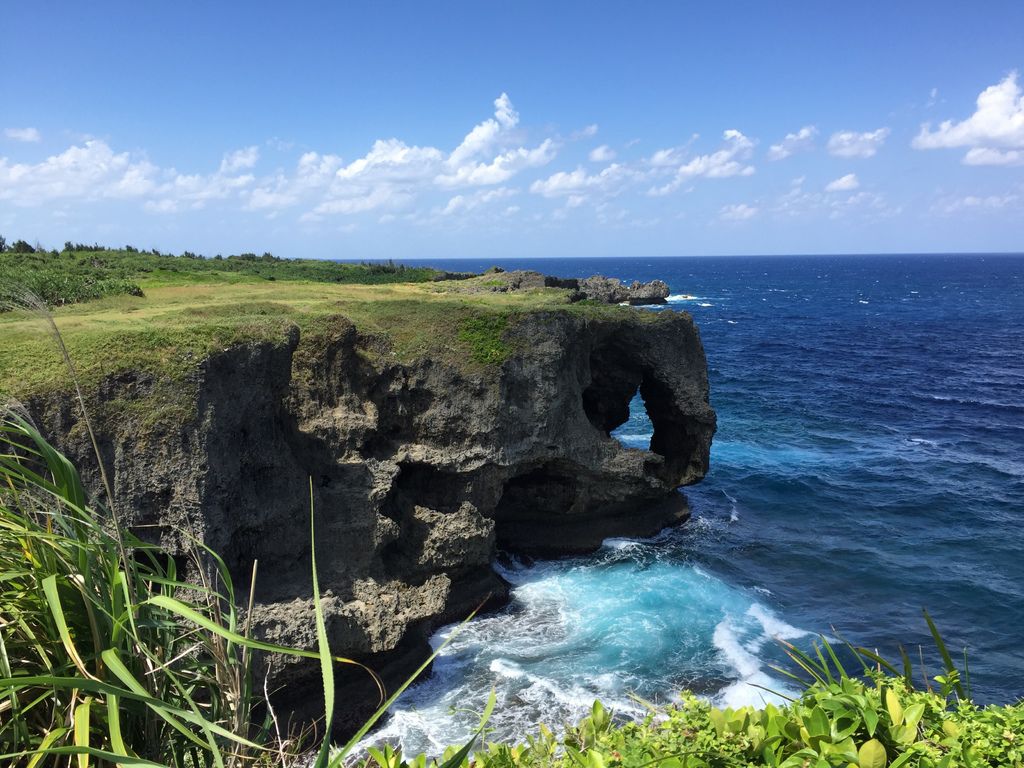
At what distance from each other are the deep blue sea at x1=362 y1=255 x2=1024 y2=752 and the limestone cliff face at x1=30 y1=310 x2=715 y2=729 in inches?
77.5

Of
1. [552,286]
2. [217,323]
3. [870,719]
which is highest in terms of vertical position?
[552,286]

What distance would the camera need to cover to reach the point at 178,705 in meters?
3.93

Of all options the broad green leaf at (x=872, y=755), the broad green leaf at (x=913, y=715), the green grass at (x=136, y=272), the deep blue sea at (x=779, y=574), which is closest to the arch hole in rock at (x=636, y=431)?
the deep blue sea at (x=779, y=574)

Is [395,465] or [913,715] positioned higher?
[913,715]

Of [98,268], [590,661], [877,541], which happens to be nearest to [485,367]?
[590,661]

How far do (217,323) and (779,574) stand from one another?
2171cm

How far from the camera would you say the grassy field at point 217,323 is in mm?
16094

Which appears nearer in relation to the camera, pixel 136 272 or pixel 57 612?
pixel 57 612

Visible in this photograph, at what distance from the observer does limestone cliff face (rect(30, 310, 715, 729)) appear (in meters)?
16.2

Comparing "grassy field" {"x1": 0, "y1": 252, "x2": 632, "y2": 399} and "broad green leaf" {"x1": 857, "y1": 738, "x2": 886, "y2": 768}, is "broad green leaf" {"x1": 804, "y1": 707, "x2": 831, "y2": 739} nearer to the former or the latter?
"broad green leaf" {"x1": 857, "y1": 738, "x2": 886, "y2": 768}

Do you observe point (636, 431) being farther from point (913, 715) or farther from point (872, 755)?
point (872, 755)

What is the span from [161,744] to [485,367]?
19739 mm

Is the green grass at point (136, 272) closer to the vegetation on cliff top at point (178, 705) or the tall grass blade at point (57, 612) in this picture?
the vegetation on cliff top at point (178, 705)

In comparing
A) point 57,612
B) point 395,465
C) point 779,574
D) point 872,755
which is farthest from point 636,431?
point 57,612
